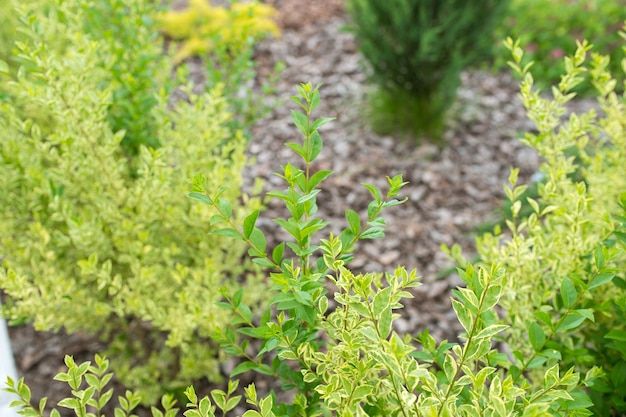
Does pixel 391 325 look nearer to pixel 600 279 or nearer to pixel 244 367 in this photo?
pixel 244 367

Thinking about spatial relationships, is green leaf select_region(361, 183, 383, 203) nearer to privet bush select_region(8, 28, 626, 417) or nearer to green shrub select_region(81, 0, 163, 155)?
privet bush select_region(8, 28, 626, 417)

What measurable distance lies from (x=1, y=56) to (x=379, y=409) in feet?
8.82

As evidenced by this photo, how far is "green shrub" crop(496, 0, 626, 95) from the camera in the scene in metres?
4.89

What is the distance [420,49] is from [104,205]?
2338 millimetres

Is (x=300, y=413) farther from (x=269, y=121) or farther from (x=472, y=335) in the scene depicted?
(x=269, y=121)

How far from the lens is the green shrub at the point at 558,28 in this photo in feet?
16.0

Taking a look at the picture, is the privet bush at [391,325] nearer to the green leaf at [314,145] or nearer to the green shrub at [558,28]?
the green leaf at [314,145]

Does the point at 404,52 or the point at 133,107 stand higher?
the point at 133,107

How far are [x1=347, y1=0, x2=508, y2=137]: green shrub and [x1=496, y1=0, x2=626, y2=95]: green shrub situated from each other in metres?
1.29

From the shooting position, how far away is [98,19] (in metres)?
2.27

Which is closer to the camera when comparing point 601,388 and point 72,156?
point 601,388

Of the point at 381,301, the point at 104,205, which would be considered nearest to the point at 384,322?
the point at 381,301

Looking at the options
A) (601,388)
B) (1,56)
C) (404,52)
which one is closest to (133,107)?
(1,56)

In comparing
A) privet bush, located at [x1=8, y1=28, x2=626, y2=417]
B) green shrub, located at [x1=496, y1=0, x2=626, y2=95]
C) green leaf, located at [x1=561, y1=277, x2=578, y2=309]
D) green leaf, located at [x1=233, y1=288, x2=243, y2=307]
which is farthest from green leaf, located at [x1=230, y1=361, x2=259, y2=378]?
green shrub, located at [x1=496, y1=0, x2=626, y2=95]
